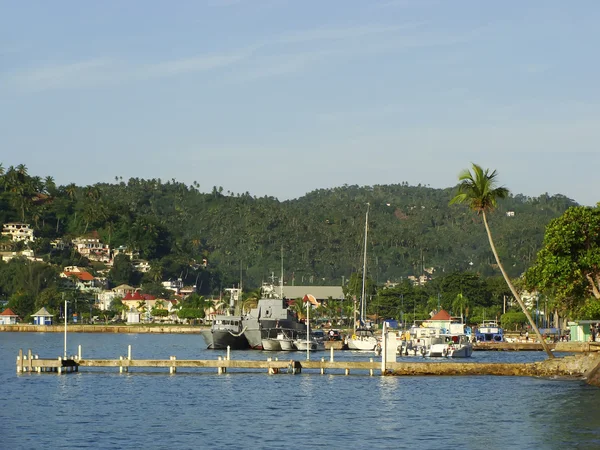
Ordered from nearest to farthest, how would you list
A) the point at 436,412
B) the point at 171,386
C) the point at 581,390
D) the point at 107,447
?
the point at 107,447
the point at 436,412
the point at 581,390
the point at 171,386

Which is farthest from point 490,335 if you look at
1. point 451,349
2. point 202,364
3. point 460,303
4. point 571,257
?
point 202,364

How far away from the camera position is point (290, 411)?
56344mm

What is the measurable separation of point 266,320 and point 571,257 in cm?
5190

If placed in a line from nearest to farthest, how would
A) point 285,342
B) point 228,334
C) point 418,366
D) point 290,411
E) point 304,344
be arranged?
1. point 290,411
2. point 418,366
3. point 304,344
4. point 285,342
5. point 228,334

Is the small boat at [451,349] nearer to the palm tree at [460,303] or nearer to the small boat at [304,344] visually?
the small boat at [304,344]

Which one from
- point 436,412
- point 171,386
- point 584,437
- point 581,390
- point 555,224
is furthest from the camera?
point 555,224

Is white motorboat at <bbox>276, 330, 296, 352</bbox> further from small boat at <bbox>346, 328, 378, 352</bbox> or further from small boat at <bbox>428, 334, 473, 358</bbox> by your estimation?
Answer: small boat at <bbox>428, 334, 473, 358</bbox>

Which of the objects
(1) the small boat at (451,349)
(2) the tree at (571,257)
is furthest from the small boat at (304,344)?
(2) the tree at (571,257)

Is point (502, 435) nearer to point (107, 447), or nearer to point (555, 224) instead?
point (107, 447)

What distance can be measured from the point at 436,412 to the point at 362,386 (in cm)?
1229

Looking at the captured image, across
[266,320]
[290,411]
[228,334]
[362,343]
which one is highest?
[266,320]

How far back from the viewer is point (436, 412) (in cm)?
5612

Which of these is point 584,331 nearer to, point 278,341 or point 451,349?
point 451,349

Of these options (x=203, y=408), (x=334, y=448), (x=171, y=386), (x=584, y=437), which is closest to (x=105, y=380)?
(x=171, y=386)
